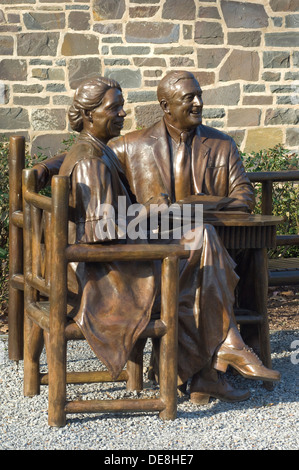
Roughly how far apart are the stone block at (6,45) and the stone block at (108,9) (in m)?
0.85

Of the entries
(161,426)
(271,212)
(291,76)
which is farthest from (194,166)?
(291,76)

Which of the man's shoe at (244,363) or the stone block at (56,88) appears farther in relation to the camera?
the stone block at (56,88)

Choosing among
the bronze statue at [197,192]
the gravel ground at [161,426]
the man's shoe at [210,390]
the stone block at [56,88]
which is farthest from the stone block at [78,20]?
the man's shoe at [210,390]

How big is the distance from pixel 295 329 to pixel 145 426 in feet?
7.65

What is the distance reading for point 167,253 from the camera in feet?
13.7

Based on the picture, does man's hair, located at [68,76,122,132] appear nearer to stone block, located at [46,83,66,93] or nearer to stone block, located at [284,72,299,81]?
stone block, located at [46,83,66,93]

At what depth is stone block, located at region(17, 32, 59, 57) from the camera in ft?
27.6

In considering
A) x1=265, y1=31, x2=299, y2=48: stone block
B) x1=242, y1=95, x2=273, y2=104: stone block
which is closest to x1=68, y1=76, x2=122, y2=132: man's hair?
x1=242, y1=95, x2=273, y2=104: stone block

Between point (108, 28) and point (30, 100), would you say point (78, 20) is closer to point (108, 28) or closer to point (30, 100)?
point (108, 28)

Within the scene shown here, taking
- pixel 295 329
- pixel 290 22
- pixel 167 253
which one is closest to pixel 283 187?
pixel 295 329

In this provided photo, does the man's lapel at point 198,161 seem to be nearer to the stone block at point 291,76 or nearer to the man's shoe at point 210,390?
the man's shoe at point 210,390

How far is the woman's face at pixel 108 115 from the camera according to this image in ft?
14.6

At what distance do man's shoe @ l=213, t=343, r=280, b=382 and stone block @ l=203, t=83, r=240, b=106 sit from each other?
477 centimetres

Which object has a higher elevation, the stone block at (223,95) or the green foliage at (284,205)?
the stone block at (223,95)
